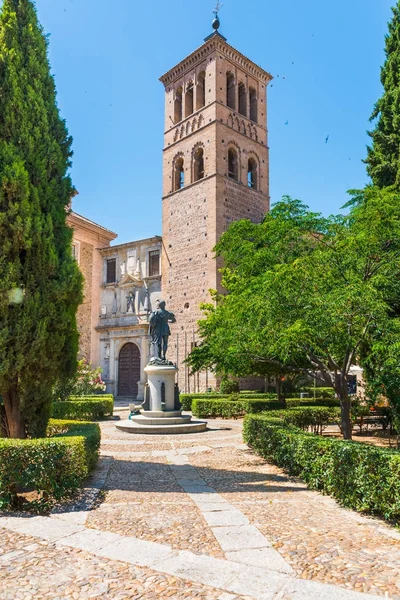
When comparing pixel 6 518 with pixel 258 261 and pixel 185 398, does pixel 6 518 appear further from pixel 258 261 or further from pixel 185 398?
pixel 185 398

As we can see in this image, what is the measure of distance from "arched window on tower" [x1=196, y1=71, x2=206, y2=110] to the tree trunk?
25.7m

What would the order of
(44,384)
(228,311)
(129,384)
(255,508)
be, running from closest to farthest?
1. (255,508)
2. (44,384)
3. (228,311)
4. (129,384)

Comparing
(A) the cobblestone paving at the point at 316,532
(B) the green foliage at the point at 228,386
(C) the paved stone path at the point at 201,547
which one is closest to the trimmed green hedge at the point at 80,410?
(B) the green foliage at the point at 228,386

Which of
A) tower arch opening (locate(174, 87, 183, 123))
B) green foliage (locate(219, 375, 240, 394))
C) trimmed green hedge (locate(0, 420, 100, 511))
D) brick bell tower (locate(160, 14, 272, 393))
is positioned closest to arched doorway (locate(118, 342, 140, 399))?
brick bell tower (locate(160, 14, 272, 393))

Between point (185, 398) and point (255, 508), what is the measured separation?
1548cm

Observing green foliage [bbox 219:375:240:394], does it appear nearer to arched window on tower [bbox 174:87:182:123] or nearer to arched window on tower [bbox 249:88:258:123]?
arched window on tower [bbox 249:88:258:123]

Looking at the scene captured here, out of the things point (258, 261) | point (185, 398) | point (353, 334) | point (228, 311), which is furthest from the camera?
point (185, 398)

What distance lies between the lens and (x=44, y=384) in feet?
23.9

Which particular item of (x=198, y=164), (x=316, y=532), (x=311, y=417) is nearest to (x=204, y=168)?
(x=198, y=164)

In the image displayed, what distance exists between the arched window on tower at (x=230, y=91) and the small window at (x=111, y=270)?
43.8 ft

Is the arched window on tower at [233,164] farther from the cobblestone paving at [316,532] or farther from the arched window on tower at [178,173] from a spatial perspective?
the cobblestone paving at [316,532]

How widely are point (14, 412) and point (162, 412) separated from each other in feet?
24.6

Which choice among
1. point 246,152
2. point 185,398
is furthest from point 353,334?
point 246,152

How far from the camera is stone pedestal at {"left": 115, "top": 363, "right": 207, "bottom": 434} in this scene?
43.4ft
